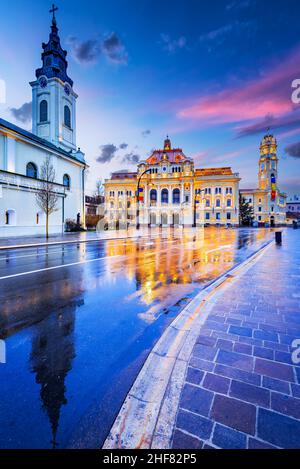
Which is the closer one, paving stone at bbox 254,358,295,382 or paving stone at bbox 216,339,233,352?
paving stone at bbox 254,358,295,382

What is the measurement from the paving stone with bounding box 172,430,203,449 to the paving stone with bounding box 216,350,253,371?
1.15 m

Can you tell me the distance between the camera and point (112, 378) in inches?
98.7

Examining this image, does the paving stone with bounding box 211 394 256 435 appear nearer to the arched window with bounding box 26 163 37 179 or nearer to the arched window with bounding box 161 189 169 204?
the arched window with bounding box 26 163 37 179

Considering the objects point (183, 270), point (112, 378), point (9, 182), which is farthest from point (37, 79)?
point (112, 378)

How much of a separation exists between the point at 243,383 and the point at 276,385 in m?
0.35

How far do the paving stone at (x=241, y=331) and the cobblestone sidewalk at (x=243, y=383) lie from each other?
0.6 inches

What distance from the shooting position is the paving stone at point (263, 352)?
2.88 meters

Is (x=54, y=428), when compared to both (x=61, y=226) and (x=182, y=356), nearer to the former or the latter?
(x=182, y=356)

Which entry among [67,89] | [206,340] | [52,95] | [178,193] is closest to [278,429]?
[206,340]

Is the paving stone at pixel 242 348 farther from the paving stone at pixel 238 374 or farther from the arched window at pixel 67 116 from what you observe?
the arched window at pixel 67 116

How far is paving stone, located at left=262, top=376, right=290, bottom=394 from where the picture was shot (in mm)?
2296

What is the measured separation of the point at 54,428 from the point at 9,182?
26.5 metres

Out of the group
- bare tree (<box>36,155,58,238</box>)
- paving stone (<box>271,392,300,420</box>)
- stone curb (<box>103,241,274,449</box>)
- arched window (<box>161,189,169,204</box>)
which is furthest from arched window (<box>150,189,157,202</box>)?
paving stone (<box>271,392,300,420</box>)

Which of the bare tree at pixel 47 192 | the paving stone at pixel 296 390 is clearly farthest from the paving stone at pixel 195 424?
the bare tree at pixel 47 192
